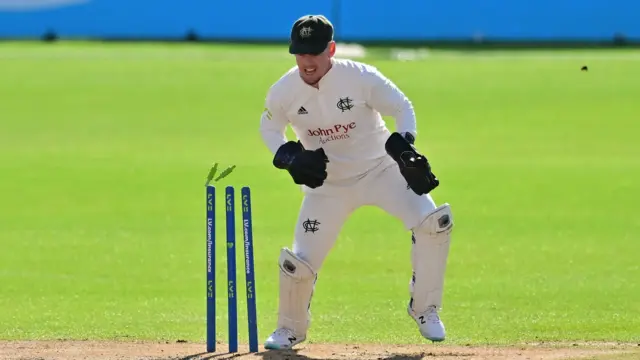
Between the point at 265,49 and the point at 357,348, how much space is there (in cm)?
2628

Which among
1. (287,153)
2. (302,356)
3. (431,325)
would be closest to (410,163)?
(287,153)

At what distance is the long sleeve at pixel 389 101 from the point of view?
20.3 feet

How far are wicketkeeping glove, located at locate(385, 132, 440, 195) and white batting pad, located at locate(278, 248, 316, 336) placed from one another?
0.64 metres

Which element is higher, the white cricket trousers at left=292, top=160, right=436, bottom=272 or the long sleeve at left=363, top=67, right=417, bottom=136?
the long sleeve at left=363, top=67, right=417, bottom=136

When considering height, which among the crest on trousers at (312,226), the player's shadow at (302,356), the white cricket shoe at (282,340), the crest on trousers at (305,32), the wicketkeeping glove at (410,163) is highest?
the crest on trousers at (305,32)

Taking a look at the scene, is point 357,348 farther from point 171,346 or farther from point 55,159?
point 55,159

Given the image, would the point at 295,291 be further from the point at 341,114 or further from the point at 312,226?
the point at 341,114

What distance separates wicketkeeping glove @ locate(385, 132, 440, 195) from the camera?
19.5 ft

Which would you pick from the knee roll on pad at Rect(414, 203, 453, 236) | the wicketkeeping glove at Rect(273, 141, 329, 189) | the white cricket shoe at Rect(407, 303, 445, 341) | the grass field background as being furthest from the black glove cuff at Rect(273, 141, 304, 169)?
the grass field background

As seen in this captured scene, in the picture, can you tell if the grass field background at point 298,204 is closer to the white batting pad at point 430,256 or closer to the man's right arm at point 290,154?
the white batting pad at point 430,256

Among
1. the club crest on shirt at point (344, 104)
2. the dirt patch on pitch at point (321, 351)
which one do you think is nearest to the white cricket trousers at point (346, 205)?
the club crest on shirt at point (344, 104)

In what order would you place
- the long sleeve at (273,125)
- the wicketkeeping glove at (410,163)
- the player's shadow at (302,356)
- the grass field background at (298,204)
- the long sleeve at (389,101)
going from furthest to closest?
the grass field background at (298,204) → the long sleeve at (273,125) → the long sleeve at (389,101) → the player's shadow at (302,356) → the wicketkeeping glove at (410,163)

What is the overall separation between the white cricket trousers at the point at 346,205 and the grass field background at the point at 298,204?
30.4 inches

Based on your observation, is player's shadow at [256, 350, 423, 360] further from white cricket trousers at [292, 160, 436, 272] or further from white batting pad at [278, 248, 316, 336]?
white cricket trousers at [292, 160, 436, 272]
